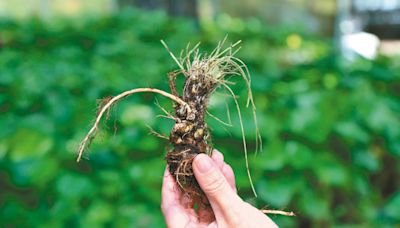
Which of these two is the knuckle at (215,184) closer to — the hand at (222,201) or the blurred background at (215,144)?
the hand at (222,201)

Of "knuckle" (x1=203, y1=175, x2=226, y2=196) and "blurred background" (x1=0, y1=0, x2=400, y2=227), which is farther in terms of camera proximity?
"blurred background" (x1=0, y1=0, x2=400, y2=227)

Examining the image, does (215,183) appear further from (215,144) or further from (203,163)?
(215,144)

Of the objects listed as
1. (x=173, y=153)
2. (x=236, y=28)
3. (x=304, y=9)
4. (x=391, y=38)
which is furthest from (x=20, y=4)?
(x=391, y=38)

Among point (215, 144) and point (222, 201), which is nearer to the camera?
point (222, 201)

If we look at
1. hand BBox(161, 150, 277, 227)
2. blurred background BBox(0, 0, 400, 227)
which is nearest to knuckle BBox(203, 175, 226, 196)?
hand BBox(161, 150, 277, 227)

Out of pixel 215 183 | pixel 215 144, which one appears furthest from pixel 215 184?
pixel 215 144

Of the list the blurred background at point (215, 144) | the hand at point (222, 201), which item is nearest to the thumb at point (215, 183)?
the hand at point (222, 201)

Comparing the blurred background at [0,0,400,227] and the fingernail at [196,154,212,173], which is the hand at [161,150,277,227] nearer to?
the fingernail at [196,154,212,173]
